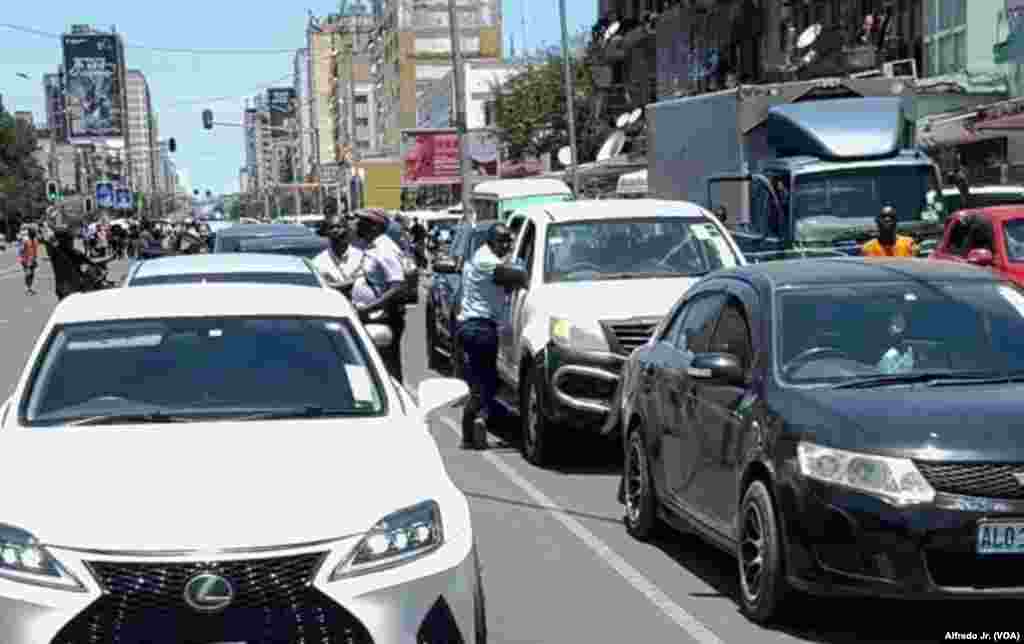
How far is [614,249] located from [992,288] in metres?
5.13

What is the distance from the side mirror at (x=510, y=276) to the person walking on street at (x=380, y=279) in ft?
3.15

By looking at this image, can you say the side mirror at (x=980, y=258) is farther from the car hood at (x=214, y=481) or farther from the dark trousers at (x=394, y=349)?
the car hood at (x=214, y=481)

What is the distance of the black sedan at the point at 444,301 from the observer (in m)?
19.1

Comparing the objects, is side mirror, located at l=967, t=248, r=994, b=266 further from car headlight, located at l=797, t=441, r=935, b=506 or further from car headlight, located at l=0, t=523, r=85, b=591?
car headlight, located at l=0, t=523, r=85, b=591

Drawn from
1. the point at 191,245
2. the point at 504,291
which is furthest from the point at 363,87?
the point at 504,291

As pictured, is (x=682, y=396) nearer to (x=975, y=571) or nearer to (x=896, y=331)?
(x=896, y=331)

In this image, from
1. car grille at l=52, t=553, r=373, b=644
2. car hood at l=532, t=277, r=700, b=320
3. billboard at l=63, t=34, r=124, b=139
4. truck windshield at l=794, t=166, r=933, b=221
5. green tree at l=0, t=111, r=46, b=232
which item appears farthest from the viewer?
billboard at l=63, t=34, r=124, b=139

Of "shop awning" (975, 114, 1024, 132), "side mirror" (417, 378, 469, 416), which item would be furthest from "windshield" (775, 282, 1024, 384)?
"shop awning" (975, 114, 1024, 132)

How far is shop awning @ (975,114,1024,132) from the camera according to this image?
24.7 m

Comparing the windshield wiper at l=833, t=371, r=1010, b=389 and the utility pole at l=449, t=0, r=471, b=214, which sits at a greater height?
the utility pole at l=449, t=0, r=471, b=214

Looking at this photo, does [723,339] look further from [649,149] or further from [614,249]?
[649,149]

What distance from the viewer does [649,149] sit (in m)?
28.2

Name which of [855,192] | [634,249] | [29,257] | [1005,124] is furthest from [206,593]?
[29,257]

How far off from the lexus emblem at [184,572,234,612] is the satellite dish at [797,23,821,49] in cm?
3327
